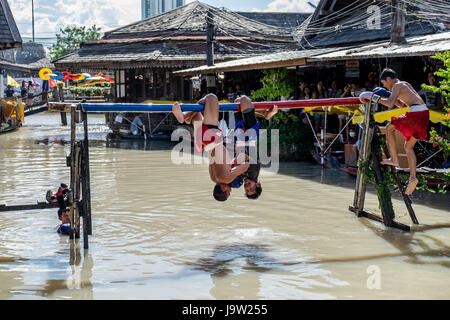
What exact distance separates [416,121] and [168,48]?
21953 millimetres

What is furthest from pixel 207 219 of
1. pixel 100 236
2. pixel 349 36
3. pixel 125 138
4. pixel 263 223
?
pixel 125 138

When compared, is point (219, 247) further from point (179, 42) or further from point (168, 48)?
point (179, 42)

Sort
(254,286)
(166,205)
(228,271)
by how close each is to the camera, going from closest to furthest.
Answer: (254,286) < (228,271) < (166,205)

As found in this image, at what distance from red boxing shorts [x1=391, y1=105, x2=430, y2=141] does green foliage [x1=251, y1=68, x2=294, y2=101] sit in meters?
11.0

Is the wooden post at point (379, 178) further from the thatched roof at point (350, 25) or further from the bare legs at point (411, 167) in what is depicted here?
the thatched roof at point (350, 25)

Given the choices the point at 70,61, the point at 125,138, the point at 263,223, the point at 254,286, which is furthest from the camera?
the point at 70,61

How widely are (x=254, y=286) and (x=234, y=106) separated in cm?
230

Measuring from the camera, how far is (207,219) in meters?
10.7

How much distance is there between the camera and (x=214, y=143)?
7.78 metres

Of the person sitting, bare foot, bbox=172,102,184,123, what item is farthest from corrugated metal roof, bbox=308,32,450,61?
the person sitting

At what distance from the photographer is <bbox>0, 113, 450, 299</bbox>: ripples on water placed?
705cm

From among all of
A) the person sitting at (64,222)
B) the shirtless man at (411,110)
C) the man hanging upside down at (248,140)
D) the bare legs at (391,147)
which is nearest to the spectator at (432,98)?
the bare legs at (391,147)
